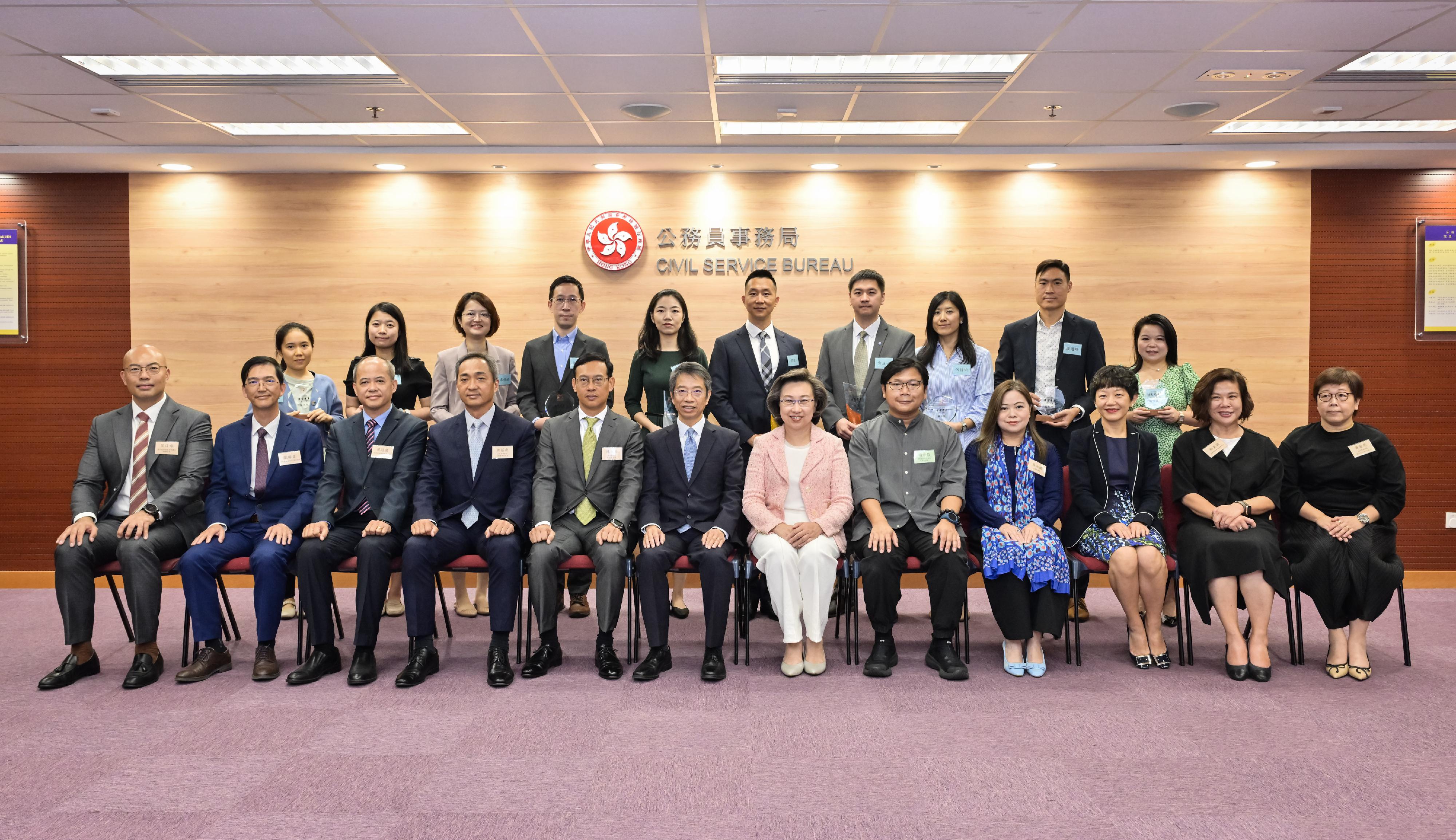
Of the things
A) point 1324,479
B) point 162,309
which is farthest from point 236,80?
point 1324,479

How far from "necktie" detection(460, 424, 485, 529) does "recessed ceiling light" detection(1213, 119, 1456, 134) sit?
546cm

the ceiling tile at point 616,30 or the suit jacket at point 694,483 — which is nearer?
the ceiling tile at point 616,30

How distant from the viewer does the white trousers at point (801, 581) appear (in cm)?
392

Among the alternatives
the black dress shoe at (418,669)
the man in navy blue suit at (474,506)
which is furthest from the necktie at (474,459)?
the black dress shoe at (418,669)

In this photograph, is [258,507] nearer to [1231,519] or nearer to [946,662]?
[946,662]

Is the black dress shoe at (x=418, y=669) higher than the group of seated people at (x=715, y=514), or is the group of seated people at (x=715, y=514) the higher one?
the group of seated people at (x=715, y=514)

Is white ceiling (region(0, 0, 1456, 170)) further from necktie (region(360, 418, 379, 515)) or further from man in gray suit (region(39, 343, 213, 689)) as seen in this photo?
necktie (region(360, 418, 379, 515))

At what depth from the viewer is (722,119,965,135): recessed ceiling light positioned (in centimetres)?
575

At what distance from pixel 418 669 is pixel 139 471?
6.16 feet

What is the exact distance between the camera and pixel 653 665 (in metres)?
3.89

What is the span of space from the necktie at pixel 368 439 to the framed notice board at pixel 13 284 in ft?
15.7

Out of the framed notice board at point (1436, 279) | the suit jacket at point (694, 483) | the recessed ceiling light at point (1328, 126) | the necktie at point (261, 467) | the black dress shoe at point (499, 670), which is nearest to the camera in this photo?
the black dress shoe at point (499, 670)

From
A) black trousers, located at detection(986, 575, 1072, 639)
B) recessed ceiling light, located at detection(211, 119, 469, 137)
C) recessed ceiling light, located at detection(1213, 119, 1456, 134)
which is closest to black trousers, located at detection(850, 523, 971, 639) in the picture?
black trousers, located at detection(986, 575, 1072, 639)

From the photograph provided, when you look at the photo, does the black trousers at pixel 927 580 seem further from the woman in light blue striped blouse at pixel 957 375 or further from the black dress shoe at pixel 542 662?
the black dress shoe at pixel 542 662
